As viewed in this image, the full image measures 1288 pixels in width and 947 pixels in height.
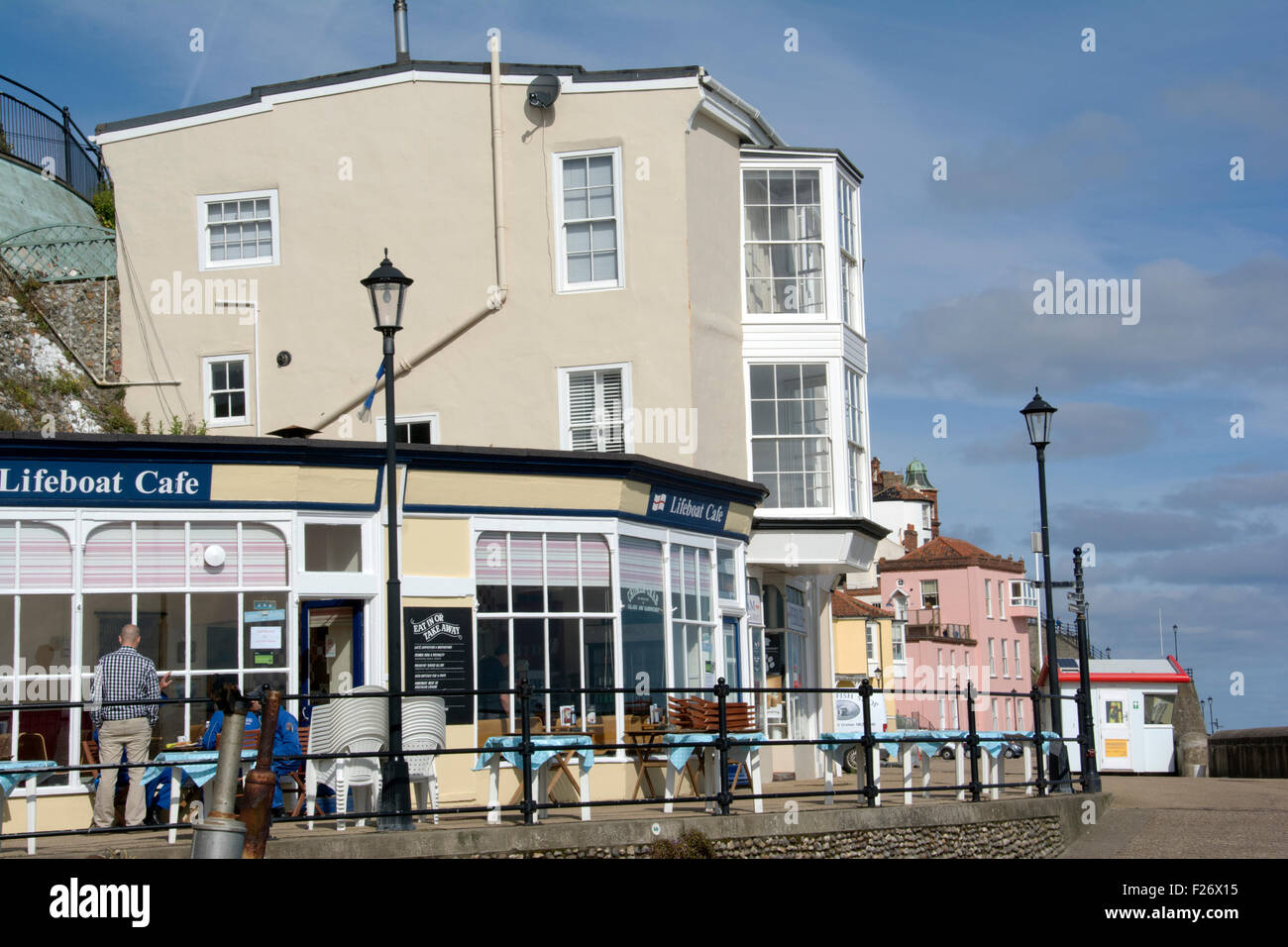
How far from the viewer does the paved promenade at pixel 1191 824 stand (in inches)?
647

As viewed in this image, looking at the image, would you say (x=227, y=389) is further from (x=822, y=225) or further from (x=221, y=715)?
(x=221, y=715)

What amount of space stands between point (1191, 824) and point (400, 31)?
16.0 m

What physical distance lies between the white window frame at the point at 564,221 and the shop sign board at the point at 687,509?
396cm

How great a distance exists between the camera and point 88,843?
473 inches

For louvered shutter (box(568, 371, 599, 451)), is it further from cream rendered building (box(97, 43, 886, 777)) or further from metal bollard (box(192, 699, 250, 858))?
metal bollard (box(192, 699, 250, 858))

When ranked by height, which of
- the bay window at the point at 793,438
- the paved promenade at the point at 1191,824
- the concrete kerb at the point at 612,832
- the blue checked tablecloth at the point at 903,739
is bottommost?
the paved promenade at the point at 1191,824

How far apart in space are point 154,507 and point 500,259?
25.2ft

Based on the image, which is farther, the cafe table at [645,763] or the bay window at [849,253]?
the bay window at [849,253]

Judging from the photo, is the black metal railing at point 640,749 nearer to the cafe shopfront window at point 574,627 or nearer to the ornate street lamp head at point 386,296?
Answer: the cafe shopfront window at point 574,627

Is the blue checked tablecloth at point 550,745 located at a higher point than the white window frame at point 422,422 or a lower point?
lower

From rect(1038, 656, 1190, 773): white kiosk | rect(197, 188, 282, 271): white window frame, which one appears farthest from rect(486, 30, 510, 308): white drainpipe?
rect(1038, 656, 1190, 773): white kiosk
